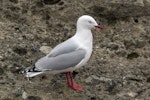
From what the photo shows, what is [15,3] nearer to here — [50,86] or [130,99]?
[50,86]

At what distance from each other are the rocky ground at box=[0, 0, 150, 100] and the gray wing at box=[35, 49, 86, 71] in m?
→ 0.31

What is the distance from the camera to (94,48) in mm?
5816

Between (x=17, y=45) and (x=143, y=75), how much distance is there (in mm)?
1597

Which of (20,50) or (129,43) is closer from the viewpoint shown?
(20,50)

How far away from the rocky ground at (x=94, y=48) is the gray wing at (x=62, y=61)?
12.2 inches

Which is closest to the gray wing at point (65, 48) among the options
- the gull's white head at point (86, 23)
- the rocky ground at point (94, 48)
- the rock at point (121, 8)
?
the gull's white head at point (86, 23)

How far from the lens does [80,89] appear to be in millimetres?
5043

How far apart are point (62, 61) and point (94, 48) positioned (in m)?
1.06

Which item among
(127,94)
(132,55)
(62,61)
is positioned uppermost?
(62,61)

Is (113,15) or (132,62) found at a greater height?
(113,15)

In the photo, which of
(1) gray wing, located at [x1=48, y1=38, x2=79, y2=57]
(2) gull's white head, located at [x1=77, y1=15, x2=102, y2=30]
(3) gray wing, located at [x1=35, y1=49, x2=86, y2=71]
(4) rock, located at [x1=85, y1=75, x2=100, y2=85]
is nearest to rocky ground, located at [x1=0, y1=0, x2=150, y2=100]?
(4) rock, located at [x1=85, y1=75, x2=100, y2=85]

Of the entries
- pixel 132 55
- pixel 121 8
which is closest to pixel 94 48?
pixel 132 55

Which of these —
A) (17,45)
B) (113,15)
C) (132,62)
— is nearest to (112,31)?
(113,15)

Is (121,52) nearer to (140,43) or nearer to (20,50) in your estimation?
(140,43)
